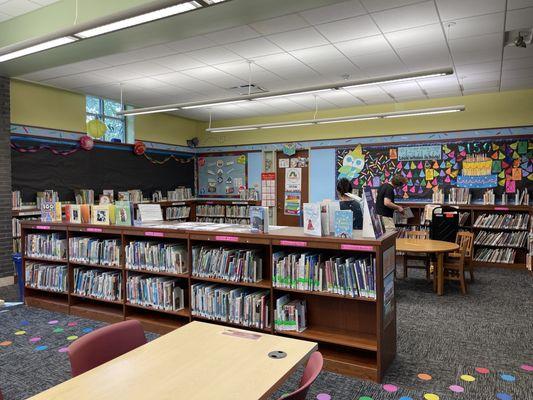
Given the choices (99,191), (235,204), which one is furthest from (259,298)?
(235,204)

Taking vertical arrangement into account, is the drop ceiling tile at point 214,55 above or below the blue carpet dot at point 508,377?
above

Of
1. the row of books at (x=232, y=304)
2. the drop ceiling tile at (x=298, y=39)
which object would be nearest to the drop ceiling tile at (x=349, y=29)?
the drop ceiling tile at (x=298, y=39)

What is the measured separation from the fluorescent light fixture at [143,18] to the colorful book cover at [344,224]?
6.80ft

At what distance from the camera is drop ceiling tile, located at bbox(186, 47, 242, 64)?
17.9ft

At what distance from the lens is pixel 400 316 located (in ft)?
16.3

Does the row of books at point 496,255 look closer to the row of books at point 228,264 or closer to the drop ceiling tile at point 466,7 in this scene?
the drop ceiling tile at point 466,7

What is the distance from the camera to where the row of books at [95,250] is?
488 centimetres

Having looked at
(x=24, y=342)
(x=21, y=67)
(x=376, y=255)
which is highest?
(x=21, y=67)

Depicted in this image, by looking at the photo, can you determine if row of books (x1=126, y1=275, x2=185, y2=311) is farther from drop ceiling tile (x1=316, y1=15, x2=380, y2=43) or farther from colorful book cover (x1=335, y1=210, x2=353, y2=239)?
drop ceiling tile (x1=316, y1=15, x2=380, y2=43)

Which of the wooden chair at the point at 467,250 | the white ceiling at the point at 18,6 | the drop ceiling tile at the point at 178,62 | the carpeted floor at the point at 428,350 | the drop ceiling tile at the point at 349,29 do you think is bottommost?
the carpeted floor at the point at 428,350

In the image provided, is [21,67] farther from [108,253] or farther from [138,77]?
[108,253]

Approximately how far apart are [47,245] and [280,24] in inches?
162

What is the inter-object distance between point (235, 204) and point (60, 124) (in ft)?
14.8

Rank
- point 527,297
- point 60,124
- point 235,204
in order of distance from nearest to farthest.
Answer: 1. point 527,297
2. point 60,124
3. point 235,204
